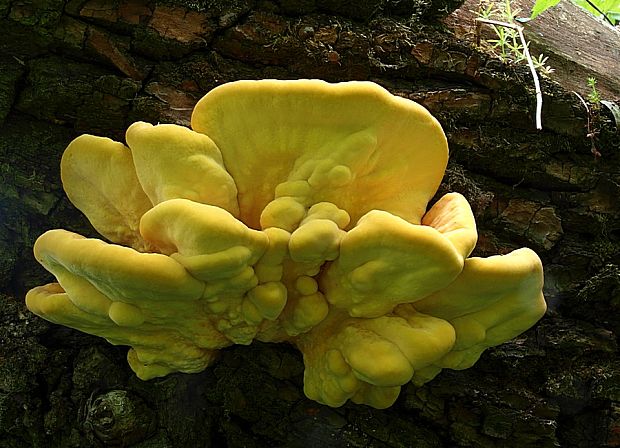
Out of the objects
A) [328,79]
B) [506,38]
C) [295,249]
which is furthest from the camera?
[506,38]

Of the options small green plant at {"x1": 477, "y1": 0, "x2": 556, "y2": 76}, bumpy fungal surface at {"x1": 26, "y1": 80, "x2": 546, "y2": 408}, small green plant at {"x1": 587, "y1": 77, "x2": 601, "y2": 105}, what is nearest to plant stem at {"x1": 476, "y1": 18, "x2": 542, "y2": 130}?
small green plant at {"x1": 477, "y1": 0, "x2": 556, "y2": 76}

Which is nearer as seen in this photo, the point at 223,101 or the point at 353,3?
the point at 223,101

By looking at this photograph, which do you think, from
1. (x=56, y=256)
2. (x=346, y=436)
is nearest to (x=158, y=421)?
(x=346, y=436)

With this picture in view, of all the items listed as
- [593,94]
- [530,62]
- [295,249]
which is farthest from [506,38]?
[295,249]

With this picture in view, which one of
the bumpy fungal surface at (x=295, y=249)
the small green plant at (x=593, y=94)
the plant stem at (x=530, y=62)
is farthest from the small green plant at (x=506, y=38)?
the bumpy fungal surface at (x=295, y=249)

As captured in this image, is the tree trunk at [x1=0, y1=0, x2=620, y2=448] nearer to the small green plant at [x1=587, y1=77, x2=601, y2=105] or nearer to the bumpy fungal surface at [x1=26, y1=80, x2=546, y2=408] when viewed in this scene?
the small green plant at [x1=587, y1=77, x2=601, y2=105]

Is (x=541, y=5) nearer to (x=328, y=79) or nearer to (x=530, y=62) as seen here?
(x=530, y=62)

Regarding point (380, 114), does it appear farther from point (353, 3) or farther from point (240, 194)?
point (353, 3)
